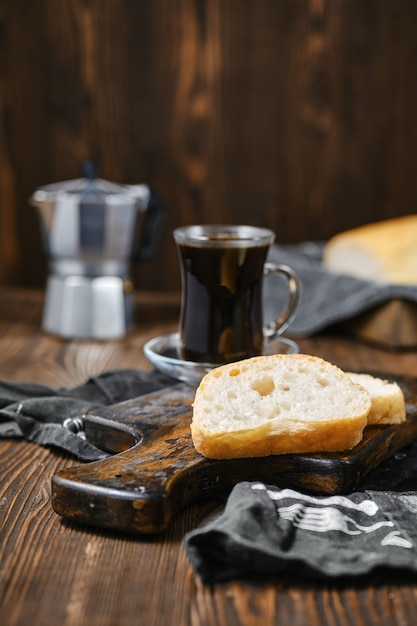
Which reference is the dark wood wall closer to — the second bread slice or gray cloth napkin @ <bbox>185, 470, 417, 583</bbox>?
the second bread slice

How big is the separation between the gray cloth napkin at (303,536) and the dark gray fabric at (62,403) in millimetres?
299

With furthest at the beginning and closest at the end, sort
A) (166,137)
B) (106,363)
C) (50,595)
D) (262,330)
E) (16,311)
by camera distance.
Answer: (166,137) → (16,311) → (106,363) → (262,330) → (50,595)

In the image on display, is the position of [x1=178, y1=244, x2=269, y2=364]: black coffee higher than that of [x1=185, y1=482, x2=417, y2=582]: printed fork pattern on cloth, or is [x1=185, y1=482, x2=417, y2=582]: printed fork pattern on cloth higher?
[x1=178, y1=244, x2=269, y2=364]: black coffee

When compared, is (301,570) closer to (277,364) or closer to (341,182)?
(277,364)

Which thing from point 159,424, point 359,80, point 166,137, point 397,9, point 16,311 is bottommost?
point 16,311

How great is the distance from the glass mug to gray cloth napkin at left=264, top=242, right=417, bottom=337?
1.75 ft

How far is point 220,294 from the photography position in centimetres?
127

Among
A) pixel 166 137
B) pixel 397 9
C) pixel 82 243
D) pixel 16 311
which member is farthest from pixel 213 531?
pixel 397 9

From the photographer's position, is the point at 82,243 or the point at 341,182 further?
the point at 341,182

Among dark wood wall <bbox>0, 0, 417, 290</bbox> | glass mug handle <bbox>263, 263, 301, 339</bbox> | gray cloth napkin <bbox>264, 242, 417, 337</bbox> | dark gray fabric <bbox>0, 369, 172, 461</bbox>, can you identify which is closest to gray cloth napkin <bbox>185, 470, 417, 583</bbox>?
dark gray fabric <bbox>0, 369, 172, 461</bbox>

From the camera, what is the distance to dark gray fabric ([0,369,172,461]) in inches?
43.9

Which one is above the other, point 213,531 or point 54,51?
point 54,51

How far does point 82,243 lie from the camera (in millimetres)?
1819

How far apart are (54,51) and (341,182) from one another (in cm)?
84
